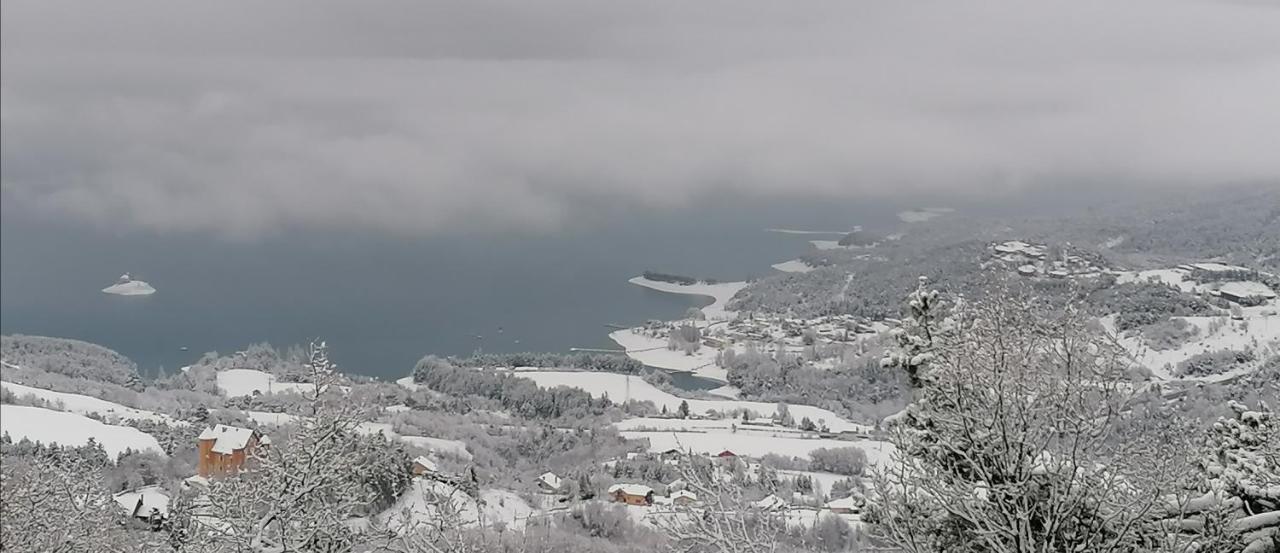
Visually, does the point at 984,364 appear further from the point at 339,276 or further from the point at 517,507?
the point at 339,276

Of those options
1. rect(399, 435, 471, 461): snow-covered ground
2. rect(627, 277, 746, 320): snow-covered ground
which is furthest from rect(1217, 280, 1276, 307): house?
rect(627, 277, 746, 320): snow-covered ground

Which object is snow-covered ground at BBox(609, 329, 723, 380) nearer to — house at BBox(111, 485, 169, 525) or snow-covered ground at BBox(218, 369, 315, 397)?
snow-covered ground at BBox(218, 369, 315, 397)

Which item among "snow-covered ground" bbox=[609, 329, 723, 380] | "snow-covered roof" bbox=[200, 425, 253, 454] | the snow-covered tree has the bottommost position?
"snow-covered ground" bbox=[609, 329, 723, 380]

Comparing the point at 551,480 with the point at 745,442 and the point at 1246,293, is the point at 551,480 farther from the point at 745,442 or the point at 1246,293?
the point at 1246,293

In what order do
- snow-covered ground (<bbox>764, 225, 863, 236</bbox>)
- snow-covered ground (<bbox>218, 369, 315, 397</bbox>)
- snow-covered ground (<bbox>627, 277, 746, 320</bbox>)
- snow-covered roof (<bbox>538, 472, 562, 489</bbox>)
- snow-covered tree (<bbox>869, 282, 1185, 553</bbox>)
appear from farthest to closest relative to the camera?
snow-covered ground (<bbox>764, 225, 863, 236</bbox>) < snow-covered ground (<bbox>627, 277, 746, 320</bbox>) < snow-covered ground (<bbox>218, 369, 315, 397</bbox>) < snow-covered roof (<bbox>538, 472, 562, 489</bbox>) < snow-covered tree (<bbox>869, 282, 1185, 553</bbox>)

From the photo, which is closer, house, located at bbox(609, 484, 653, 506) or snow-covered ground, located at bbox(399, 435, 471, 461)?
house, located at bbox(609, 484, 653, 506)

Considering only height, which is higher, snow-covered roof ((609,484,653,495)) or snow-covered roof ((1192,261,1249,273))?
snow-covered roof ((1192,261,1249,273))

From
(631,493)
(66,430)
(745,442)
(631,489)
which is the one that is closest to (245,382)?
(66,430)

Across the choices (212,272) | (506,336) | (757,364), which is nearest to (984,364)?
(757,364)
